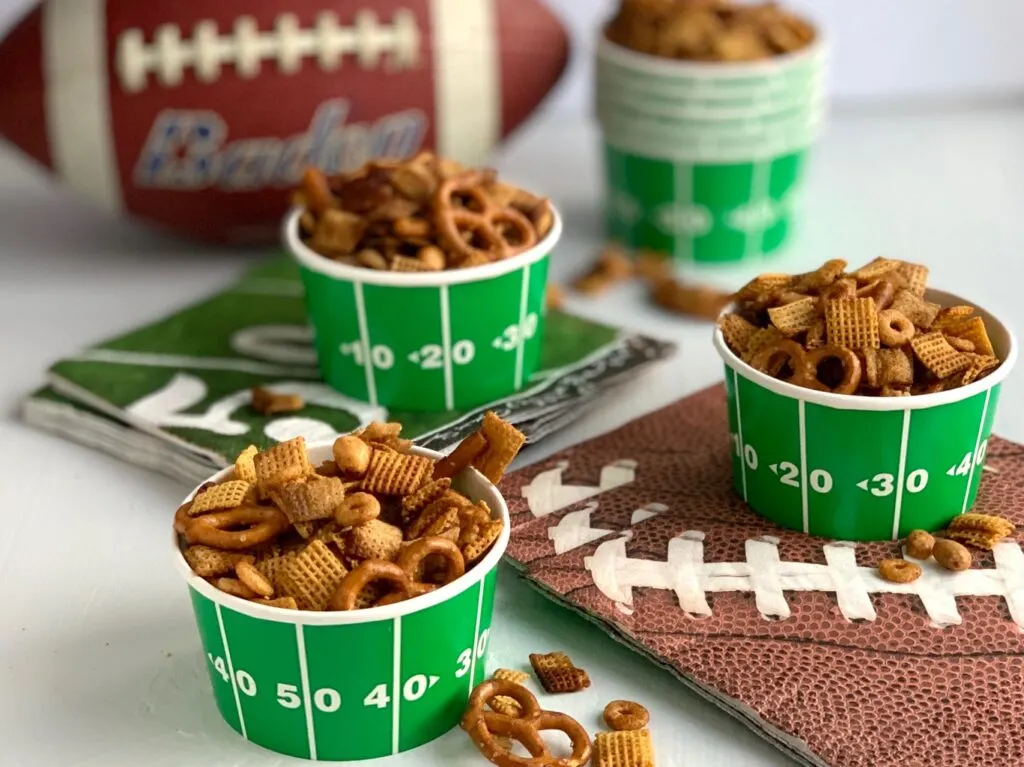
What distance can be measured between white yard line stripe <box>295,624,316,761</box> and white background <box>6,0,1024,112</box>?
1116mm

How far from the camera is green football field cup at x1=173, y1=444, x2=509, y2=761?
707 millimetres

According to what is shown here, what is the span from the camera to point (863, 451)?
875 mm

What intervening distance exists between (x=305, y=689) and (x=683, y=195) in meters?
0.75

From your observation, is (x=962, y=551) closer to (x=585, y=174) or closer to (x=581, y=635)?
(x=581, y=635)

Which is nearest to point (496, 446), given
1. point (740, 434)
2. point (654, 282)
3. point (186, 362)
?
point (740, 434)

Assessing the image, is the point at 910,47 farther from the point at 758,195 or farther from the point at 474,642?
the point at 474,642

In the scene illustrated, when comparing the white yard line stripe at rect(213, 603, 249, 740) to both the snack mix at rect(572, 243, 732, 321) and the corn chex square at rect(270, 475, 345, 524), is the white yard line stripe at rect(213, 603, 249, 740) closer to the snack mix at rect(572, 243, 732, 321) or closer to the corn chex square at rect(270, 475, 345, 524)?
the corn chex square at rect(270, 475, 345, 524)

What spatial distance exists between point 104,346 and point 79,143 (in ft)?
0.68

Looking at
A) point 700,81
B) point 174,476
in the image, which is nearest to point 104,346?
point 174,476

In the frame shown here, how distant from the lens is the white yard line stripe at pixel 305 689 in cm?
71

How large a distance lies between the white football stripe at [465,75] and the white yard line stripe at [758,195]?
0.81 feet

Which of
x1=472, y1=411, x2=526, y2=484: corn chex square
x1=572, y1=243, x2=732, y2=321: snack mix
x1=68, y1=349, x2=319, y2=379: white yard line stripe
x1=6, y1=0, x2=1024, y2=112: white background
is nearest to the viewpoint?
x1=472, y1=411, x2=526, y2=484: corn chex square

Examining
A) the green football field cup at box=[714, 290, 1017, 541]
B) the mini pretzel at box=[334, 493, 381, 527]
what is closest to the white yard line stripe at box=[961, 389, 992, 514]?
the green football field cup at box=[714, 290, 1017, 541]


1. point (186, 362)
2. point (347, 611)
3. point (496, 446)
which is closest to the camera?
point (347, 611)
